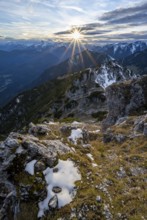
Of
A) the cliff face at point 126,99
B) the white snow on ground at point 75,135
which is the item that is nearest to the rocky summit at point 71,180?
the white snow on ground at point 75,135

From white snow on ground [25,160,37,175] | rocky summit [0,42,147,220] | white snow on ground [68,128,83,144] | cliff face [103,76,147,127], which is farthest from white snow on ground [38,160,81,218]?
cliff face [103,76,147,127]

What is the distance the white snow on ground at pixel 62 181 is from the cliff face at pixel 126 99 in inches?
1559

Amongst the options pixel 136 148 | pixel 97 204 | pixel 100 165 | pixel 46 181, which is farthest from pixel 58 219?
pixel 136 148

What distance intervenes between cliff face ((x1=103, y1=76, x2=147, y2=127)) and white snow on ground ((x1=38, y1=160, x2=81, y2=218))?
3959 centimetres

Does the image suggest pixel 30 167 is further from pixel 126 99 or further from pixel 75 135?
pixel 126 99

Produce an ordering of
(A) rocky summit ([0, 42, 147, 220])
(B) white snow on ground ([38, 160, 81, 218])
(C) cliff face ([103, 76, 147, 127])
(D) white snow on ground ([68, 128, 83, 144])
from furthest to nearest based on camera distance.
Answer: (C) cliff face ([103, 76, 147, 127])
(D) white snow on ground ([68, 128, 83, 144])
(B) white snow on ground ([38, 160, 81, 218])
(A) rocky summit ([0, 42, 147, 220])

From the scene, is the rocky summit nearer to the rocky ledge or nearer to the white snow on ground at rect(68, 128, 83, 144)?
the rocky ledge

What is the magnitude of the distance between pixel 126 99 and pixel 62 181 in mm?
45803

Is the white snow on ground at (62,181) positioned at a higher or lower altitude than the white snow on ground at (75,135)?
higher

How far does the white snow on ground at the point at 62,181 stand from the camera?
2222cm

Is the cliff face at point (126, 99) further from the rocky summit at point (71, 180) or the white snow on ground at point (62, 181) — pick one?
the white snow on ground at point (62, 181)

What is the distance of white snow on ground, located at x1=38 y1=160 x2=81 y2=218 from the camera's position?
22.2m

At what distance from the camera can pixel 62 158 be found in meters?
28.1

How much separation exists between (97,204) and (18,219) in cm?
679
